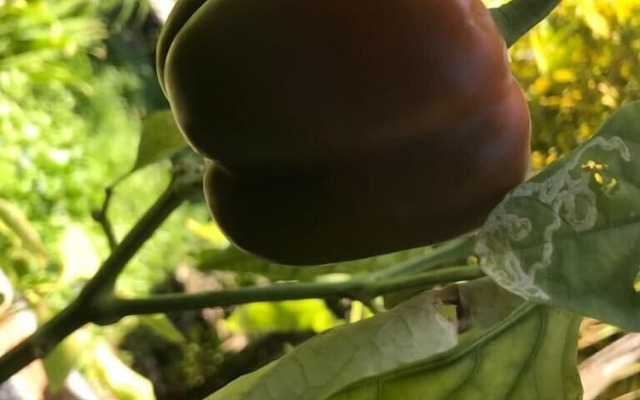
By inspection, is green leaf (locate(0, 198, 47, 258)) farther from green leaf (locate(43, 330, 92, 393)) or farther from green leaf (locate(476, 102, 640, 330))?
green leaf (locate(476, 102, 640, 330))

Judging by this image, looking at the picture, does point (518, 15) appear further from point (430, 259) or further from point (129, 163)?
point (129, 163)

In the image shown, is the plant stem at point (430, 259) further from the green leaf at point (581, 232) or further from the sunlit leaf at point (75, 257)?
the sunlit leaf at point (75, 257)

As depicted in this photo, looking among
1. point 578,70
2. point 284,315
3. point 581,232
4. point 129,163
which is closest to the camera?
point 581,232

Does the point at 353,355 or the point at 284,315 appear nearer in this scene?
the point at 353,355

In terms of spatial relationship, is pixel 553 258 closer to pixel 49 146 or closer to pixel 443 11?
pixel 443 11

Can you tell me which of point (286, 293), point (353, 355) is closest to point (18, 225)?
point (286, 293)

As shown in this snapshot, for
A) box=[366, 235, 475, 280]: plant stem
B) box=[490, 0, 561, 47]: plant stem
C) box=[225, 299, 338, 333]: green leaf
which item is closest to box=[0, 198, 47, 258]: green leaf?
box=[225, 299, 338, 333]: green leaf

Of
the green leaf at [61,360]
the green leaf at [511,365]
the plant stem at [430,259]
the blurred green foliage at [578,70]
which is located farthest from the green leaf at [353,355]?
the blurred green foliage at [578,70]
